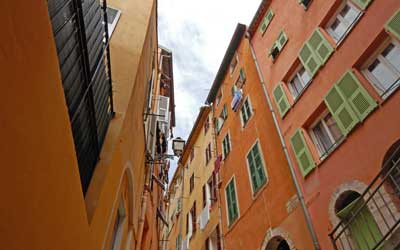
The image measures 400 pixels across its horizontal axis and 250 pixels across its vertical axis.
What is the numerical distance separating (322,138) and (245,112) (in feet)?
17.2

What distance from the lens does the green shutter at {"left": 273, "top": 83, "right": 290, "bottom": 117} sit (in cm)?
973

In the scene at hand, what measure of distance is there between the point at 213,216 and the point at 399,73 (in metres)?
10.1

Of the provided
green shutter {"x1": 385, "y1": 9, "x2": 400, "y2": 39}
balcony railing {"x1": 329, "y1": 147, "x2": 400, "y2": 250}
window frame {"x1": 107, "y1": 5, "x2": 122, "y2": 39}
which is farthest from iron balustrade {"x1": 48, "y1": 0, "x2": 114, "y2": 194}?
green shutter {"x1": 385, "y1": 9, "x2": 400, "y2": 39}

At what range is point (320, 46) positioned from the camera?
344 inches

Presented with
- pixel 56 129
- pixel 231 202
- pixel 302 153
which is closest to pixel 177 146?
pixel 231 202

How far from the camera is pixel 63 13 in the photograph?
309 centimetres

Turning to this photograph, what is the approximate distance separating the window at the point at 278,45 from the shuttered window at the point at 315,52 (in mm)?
1634

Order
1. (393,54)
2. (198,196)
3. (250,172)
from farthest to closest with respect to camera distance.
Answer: (198,196), (250,172), (393,54)

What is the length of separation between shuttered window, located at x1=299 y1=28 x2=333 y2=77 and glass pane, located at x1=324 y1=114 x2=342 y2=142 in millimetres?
1480

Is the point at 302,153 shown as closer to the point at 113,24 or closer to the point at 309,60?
the point at 309,60

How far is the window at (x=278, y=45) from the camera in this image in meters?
11.2

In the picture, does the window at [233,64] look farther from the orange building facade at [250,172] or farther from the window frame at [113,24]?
the window frame at [113,24]

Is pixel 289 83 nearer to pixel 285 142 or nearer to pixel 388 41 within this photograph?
pixel 285 142

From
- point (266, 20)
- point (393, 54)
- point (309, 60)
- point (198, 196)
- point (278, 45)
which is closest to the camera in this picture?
point (393, 54)
